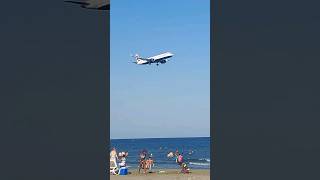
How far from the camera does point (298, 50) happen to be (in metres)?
3.17
